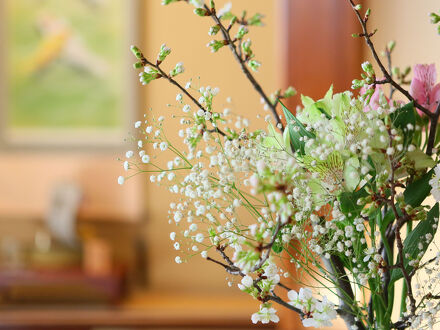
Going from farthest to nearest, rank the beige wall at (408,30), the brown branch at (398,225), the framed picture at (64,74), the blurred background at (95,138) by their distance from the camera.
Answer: the framed picture at (64,74) → the blurred background at (95,138) → the beige wall at (408,30) → the brown branch at (398,225)

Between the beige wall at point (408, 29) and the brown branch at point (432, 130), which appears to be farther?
the beige wall at point (408, 29)

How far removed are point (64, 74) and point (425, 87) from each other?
228 cm

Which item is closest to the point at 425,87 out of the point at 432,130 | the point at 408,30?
the point at 432,130

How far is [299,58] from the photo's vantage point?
68.5 inches

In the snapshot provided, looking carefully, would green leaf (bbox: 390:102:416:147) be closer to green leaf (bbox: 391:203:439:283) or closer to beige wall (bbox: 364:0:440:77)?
green leaf (bbox: 391:203:439:283)

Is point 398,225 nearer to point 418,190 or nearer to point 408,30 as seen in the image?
point 418,190

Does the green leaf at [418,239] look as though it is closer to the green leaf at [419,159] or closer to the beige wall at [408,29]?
the green leaf at [419,159]

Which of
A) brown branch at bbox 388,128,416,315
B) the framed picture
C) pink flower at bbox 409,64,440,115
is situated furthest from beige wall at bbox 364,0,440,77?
the framed picture

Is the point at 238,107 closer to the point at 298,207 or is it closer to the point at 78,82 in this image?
the point at 78,82

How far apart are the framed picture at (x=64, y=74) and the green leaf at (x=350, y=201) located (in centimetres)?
216

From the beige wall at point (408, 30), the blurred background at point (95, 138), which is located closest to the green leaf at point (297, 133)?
the beige wall at point (408, 30)

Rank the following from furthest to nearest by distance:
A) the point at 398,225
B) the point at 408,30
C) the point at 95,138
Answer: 1. the point at 95,138
2. the point at 408,30
3. the point at 398,225

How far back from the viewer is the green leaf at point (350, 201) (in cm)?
53

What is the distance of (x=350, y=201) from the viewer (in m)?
0.54
